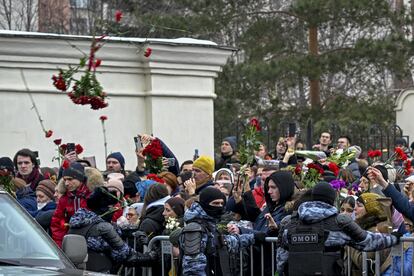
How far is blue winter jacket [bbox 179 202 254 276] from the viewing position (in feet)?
37.0

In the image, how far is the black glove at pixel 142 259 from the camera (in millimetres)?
12242

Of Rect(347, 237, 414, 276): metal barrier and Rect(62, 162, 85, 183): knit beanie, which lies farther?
Rect(62, 162, 85, 183): knit beanie

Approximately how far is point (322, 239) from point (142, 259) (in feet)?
6.94

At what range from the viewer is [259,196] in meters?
14.2

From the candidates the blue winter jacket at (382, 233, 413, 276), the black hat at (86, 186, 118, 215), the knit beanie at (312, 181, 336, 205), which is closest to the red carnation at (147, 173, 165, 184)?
the black hat at (86, 186, 118, 215)

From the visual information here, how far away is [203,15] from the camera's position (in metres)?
33.4

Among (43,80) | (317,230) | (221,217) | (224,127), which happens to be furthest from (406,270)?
(224,127)

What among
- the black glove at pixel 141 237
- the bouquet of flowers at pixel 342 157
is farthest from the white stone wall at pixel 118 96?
the black glove at pixel 141 237

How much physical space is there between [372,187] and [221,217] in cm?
184

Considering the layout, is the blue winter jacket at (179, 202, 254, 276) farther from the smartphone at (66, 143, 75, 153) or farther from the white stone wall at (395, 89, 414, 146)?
the white stone wall at (395, 89, 414, 146)

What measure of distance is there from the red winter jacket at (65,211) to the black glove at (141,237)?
0.53 metres

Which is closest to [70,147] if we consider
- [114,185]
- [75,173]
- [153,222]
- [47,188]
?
[47,188]

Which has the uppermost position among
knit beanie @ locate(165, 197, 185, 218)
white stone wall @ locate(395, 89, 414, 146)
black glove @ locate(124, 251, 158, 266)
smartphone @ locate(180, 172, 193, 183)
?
white stone wall @ locate(395, 89, 414, 146)

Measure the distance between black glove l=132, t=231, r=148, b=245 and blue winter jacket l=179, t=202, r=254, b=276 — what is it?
113 cm
